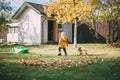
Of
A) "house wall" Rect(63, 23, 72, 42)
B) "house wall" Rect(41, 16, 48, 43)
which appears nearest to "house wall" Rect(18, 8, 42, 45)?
"house wall" Rect(41, 16, 48, 43)

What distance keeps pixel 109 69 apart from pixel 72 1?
636 inches

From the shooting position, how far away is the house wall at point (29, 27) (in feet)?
112

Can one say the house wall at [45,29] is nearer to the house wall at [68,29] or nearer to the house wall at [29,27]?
the house wall at [29,27]

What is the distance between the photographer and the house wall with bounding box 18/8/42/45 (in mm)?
34125

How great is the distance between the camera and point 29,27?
3556 centimetres

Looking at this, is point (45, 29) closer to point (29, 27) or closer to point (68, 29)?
point (29, 27)

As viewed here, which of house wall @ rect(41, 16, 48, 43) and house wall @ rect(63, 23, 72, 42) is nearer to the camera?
house wall @ rect(41, 16, 48, 43)

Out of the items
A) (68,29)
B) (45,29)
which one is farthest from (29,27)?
(68,29)

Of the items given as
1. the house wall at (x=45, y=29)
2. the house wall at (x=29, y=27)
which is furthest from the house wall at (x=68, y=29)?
the house wall at (x=29, y=27)

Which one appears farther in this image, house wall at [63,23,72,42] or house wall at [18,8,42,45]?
house wall at [63,23,72,42]

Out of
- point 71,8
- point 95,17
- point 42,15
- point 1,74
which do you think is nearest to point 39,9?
point 42,15

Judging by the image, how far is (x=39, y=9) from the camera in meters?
34.5

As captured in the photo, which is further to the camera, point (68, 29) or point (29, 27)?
point (68, 29)

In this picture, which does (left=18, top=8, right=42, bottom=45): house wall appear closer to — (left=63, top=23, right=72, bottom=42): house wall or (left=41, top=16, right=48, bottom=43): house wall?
(left=41, top=16, right=48, bottom=43): house wall
